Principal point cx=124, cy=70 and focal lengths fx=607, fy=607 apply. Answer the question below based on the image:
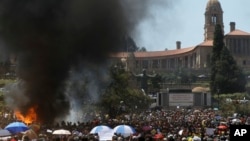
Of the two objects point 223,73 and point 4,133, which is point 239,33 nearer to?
point 223,73

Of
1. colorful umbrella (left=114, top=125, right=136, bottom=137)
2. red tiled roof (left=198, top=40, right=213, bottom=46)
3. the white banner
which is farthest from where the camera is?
red tiled roof (left=198, top=40, right=213, bottom=46)

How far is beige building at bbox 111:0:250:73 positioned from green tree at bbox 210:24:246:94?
30.2 metres

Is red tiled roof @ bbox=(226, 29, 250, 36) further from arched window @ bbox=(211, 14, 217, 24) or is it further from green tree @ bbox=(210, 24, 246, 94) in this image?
green tree @ bbox=(210, 24, 246, 94)

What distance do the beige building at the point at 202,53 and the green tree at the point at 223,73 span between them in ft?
99.0

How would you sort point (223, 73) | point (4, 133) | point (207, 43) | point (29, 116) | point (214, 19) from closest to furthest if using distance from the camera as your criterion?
point (4, 133)
point (29, 116)
point (223, 73)
point (207, 43)
point (214, 19)

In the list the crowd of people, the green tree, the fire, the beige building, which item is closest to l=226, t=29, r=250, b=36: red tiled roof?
the beige building

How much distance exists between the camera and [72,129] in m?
25.6

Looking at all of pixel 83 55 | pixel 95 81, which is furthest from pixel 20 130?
pixel 95 81

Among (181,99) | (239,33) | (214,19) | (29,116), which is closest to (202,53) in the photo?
(239,33)

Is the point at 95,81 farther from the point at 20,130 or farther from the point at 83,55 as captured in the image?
the point at 20,130

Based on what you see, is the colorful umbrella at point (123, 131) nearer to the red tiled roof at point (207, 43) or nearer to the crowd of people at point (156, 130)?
the crowd of people at point (156, 130)

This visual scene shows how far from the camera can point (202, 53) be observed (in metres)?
131

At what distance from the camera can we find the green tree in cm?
8938

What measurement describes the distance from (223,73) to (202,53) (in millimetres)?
39696
